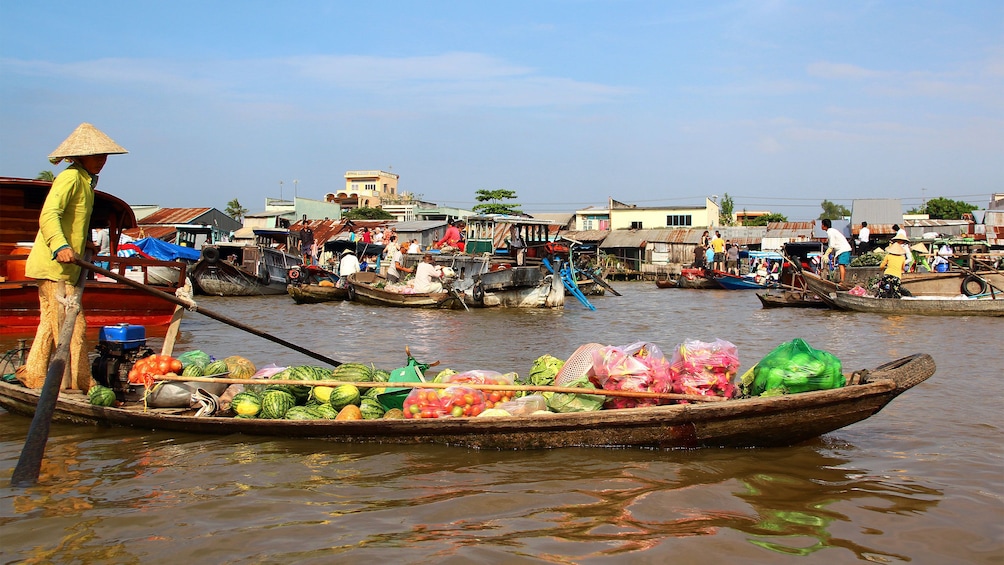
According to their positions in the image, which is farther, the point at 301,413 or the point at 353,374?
the point at 353,374

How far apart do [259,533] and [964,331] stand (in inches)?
415

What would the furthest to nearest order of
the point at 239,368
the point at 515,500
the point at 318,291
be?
the point at 318,291, the point at 239,368, the point at 515,500

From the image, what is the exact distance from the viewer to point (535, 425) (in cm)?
418

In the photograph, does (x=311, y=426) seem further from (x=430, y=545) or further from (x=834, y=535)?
(x=834, y=535)

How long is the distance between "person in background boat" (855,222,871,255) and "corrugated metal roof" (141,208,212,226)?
24.8 metres

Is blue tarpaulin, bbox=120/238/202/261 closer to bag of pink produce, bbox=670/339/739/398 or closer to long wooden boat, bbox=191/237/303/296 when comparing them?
long wooden boat, bbox=191/237/303/296

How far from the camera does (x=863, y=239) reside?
17.8 m

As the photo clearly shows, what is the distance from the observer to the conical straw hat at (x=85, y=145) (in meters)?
4.75

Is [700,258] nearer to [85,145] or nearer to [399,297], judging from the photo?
[399,297]

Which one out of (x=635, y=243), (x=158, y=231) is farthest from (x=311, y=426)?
(x=635, y=243)

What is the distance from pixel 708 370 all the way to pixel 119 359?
3.87 m

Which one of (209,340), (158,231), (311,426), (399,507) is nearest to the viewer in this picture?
(399,507)

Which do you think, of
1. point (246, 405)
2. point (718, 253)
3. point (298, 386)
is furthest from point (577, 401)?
point (718, 253)

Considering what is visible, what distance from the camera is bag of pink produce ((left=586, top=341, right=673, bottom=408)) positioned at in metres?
4.32
